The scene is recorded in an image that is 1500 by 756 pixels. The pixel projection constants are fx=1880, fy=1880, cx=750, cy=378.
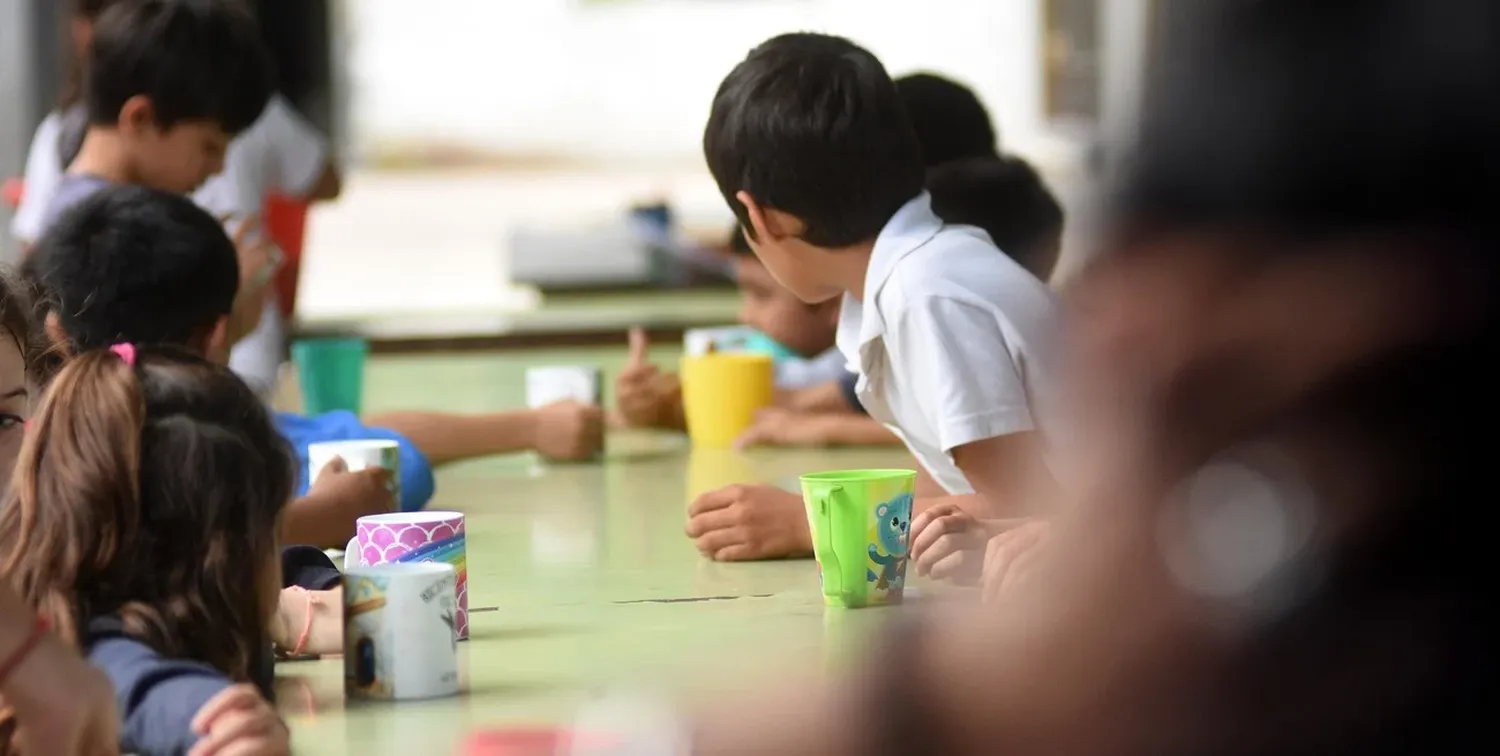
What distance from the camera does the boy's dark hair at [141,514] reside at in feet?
3.75

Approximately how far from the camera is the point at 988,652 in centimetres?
52

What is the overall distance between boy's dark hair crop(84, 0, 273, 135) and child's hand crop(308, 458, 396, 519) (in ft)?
3.36

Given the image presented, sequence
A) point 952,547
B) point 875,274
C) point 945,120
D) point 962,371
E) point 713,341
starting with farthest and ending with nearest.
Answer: point 713,341, point 945,120, point 875,274, point 962,371, point 952,547

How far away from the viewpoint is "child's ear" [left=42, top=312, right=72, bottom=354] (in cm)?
158

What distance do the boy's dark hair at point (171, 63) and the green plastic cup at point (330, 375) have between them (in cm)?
35

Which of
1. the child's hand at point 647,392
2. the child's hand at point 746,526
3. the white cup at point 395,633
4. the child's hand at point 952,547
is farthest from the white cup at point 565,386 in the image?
the white cup at point 395,633

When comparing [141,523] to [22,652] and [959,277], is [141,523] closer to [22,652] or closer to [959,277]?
[22,652]

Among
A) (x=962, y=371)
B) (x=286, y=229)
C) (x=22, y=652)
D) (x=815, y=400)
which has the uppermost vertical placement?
(x=22, y=652)

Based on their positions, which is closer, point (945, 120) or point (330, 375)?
point (945, 120)

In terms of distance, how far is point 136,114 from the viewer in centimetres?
266

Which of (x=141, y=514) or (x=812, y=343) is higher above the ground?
(x=141, y=514)

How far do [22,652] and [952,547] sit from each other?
90 cm

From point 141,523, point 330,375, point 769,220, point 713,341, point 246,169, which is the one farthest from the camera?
point 246,169

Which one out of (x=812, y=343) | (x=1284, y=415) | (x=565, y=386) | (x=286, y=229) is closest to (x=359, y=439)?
(x=565, y=386)
